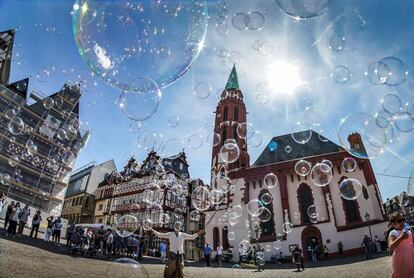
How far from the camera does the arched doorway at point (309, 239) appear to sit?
2561 cm

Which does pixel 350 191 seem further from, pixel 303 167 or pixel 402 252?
pixel 303 167

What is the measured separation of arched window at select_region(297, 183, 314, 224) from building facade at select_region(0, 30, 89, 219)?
26.8 metres

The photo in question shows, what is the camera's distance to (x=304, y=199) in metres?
28.4

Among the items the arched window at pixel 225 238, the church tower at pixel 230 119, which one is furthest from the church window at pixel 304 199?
the church tower at pixel 230 119

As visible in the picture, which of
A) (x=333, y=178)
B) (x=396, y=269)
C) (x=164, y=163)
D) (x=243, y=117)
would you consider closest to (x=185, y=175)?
(x=164, y=163)

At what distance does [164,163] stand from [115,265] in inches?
1600

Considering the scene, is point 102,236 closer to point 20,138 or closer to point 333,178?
point 333,178

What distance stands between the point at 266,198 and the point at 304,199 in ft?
13.9

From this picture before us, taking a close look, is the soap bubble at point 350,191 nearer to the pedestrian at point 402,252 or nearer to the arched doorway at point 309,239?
the pedestrian at point 402,252

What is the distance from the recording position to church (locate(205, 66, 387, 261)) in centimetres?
2495

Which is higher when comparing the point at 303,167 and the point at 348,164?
the point at 303,167

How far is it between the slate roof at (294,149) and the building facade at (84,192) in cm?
3274

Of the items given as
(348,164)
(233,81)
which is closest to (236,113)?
(233,81)

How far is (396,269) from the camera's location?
12.8 ft
